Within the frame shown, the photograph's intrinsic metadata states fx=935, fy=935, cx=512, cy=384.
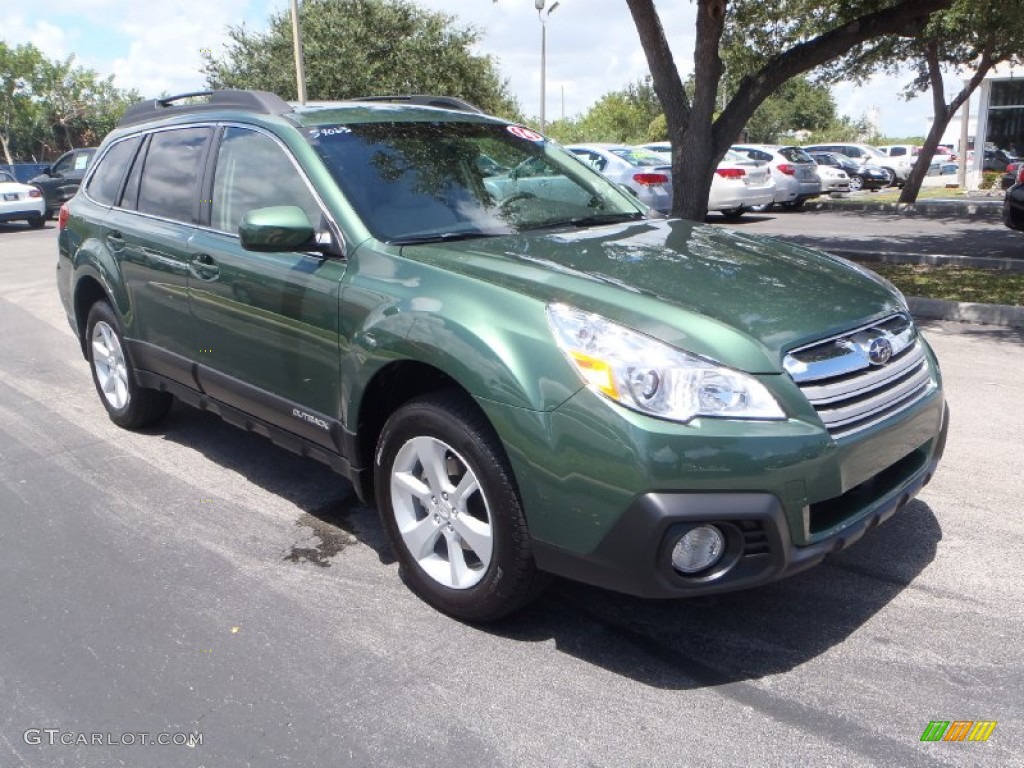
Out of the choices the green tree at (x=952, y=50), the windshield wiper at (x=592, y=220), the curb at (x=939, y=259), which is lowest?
the curb at (x=939, y=259)

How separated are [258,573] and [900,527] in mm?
2685

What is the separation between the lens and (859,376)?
3049mm

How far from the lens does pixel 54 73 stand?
46.8 metres

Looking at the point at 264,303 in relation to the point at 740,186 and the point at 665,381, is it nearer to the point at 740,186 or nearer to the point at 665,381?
the point at 665,381

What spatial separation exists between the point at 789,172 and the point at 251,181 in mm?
18501

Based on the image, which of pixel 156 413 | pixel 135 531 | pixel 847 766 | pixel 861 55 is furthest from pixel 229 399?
pixel 861 55

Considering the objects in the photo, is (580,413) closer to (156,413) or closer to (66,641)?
(66,641)

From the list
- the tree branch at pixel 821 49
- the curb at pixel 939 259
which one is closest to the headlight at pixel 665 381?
the tree branch at pixel 821 49

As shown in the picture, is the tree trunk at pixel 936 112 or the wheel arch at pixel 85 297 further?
the tree trunk at pixel 936 112

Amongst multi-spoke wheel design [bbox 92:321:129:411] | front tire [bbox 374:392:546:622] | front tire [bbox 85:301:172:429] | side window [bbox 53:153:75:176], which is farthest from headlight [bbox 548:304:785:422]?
side window [bbox 53:153:75:176]

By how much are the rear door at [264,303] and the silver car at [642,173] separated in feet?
36.9

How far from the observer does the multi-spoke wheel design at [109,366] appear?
554cm

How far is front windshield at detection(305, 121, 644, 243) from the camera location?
3779 mm

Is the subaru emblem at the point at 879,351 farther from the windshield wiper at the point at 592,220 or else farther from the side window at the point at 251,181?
the side window at the point at 251,181
